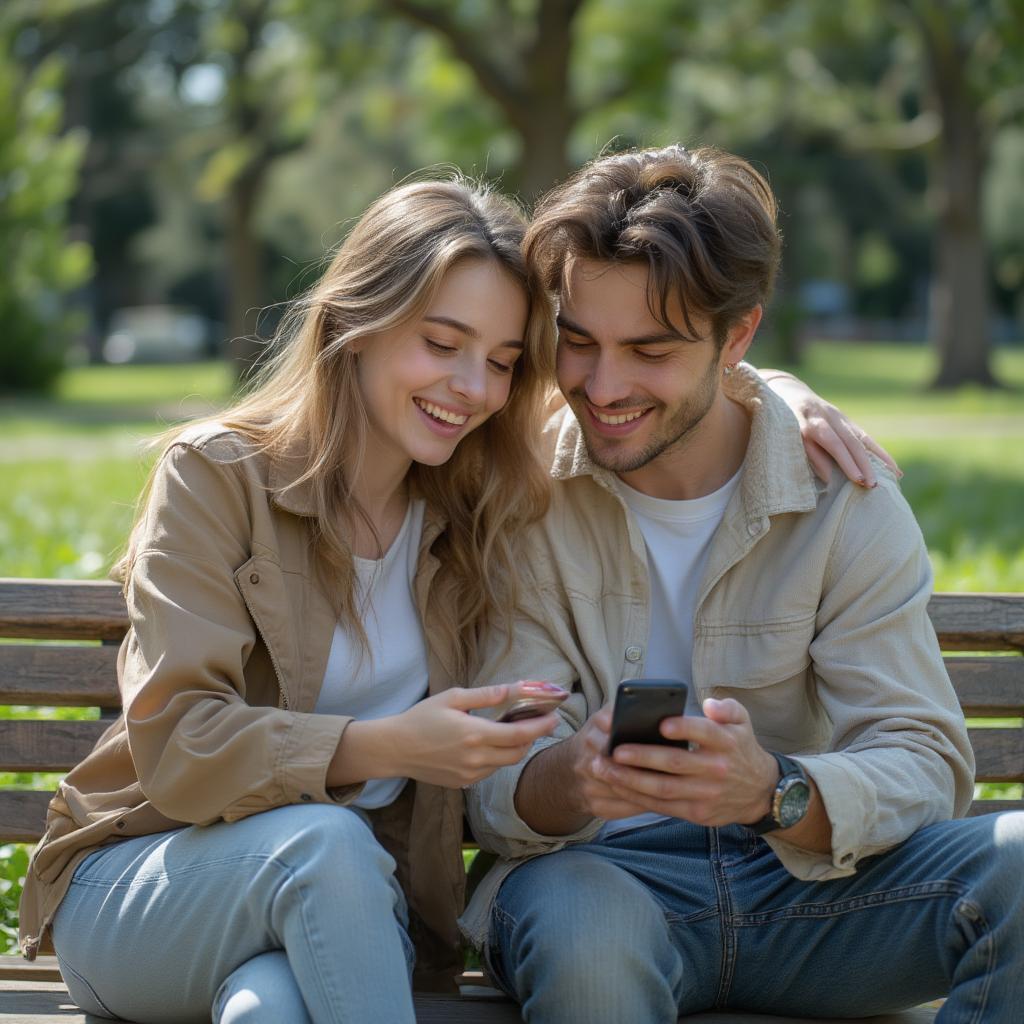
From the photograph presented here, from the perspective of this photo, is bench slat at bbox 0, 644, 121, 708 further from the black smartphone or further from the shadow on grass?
the shadow on grass

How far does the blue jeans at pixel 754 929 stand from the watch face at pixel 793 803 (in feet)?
0.91

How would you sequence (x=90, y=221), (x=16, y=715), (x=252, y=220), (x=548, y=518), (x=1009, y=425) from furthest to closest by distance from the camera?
(x=90, y=221), (x=252, y=220), (x=1009, y=425), (x=16, y=715), (x=548, y=518)

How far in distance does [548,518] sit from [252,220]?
2662 cm

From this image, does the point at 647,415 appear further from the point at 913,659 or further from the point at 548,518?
the point at 913,659

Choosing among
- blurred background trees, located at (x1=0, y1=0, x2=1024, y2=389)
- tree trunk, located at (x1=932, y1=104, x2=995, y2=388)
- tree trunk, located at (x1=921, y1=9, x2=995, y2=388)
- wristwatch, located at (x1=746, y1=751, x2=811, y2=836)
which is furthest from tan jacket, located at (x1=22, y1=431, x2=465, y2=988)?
tree trunk, located at (x1=932, y1=104, x2=995, y2=388)

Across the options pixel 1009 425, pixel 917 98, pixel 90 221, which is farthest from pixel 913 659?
pixel 90 221

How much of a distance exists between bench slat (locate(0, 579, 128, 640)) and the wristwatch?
5.10 ft

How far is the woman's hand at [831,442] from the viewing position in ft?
10.6

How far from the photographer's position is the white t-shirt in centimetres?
330

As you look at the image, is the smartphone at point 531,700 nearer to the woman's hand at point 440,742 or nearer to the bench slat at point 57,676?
the woman's hand at point 440,742

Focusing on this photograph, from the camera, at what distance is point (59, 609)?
3.45m

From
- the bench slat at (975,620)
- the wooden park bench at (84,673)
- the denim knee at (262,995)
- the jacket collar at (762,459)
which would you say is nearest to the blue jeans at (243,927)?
the denim knee at (262,995)

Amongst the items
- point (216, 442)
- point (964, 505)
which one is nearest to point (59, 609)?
point (216, 442)

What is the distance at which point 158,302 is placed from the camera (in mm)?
62875
